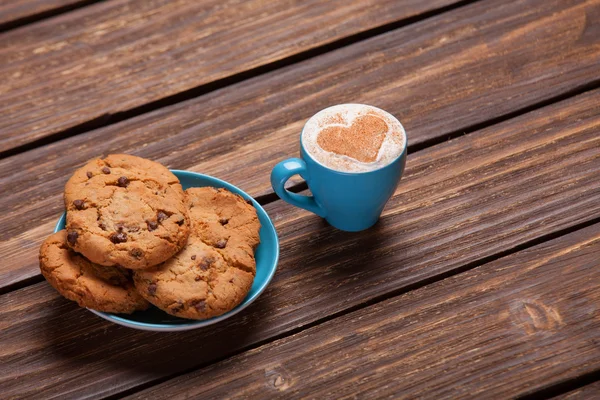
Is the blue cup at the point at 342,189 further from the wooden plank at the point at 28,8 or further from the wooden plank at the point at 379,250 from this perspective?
the wooden plank at the point at 28,8

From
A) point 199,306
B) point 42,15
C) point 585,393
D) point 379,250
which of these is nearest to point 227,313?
point 199,306

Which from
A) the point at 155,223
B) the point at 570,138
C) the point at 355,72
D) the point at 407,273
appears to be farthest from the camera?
the point at 355,72

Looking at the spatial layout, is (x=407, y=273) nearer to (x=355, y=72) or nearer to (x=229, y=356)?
(x=229, y=356)

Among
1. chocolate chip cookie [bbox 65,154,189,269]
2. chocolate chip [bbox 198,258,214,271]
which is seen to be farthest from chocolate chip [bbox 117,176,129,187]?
chocolate chip [bbox 198,258,214,271]

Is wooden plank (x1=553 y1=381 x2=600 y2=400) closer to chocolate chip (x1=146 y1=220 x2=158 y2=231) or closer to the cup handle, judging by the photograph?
the cup handle

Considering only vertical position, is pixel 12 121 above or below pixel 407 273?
above

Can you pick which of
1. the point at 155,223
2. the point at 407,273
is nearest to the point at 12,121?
the point at 155,223

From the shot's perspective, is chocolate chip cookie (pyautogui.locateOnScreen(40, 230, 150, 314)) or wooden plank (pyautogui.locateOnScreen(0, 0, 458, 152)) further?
wooden plank (pyautogui.locateOnScreen(0, 0, 458, 152))

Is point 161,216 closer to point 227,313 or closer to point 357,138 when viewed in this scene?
point 227,313
